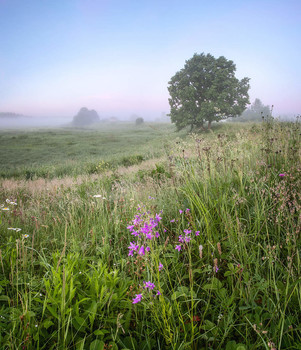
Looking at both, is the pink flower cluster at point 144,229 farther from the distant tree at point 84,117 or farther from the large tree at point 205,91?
the distant tree at point 84,117

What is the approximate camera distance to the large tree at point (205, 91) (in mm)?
31750

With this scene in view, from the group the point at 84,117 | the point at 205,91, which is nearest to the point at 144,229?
the point at 205,91

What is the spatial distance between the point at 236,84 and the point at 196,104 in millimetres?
7200

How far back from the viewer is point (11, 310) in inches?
60.5

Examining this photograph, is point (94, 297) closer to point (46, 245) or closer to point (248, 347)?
point (248, 347)

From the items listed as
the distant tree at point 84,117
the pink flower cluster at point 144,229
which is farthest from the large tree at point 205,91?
the distant tree at point 84,117

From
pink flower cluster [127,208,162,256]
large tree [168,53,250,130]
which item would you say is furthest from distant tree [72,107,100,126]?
pink flower cluster [127,208,162,256]

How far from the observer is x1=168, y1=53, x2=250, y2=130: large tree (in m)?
31.8

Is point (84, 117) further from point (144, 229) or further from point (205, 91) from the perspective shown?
point (144, 229)

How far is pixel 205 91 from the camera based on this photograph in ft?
114

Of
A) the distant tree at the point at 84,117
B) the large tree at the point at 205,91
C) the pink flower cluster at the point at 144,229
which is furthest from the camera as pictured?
the distant tree at the point at 84,117

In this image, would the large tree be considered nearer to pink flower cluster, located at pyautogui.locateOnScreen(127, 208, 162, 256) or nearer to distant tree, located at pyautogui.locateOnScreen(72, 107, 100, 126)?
pink flower cluster, located at pyautogui.locateOnScreen(127, 208, 162, 256)

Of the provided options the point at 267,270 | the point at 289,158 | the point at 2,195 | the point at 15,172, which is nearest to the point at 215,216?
the point at 267,270

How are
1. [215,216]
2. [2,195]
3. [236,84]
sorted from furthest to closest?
[236,84]
[2,195]
[215,216]
